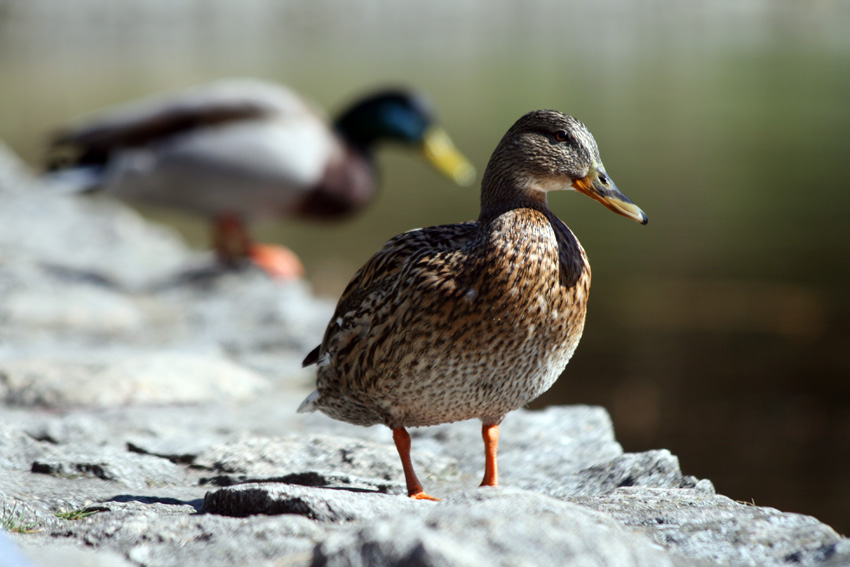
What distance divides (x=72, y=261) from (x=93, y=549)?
432 centimetres

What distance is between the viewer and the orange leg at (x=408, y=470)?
109 inches

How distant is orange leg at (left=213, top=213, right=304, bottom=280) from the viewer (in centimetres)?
657

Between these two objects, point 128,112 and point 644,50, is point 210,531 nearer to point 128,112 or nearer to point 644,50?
point 128,112

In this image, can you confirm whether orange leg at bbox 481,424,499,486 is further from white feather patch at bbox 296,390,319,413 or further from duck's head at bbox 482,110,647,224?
duck's head at bbox 482,110,647,224

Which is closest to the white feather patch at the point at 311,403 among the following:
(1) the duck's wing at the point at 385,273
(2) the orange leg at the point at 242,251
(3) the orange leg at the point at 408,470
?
(1) the duck's wing at the point at 385,273

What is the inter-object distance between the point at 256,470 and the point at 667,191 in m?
11.8

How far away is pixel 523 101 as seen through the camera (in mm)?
23109

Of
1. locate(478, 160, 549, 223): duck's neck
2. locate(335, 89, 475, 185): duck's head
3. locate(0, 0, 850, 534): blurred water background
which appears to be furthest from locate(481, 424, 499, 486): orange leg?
locate(335, 89, 475, 185): duck's head

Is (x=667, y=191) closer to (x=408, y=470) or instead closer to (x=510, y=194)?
(x=510, y=194)

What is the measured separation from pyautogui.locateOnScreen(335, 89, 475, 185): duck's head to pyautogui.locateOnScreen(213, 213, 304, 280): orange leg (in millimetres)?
1043

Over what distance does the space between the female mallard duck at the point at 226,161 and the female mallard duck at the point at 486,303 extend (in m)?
3.77

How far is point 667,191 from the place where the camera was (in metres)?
14.1

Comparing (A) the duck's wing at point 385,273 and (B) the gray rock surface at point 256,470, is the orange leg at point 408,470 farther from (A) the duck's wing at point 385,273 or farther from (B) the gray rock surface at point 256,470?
(A) the duck's wing at point 385,273

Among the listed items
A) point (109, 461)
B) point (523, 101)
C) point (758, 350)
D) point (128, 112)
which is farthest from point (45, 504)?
point (523, 101)
